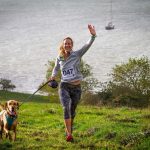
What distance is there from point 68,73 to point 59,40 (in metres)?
141

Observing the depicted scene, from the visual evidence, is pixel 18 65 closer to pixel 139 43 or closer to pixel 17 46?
pixel 17 46

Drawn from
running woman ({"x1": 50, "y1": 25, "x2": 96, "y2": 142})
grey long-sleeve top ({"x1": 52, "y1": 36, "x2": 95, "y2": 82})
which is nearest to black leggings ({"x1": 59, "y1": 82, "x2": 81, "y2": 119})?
Answer: running woman ({"x1": 50, "y1": 25, "x2": 96, "y2": 142})

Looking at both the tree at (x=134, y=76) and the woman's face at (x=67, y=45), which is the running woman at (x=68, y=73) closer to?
the woman's face at (x=67, y=45)

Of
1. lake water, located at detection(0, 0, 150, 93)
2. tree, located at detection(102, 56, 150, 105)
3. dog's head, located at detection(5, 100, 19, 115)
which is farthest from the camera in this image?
lake water, located at detection(0, 0, 150, 93)

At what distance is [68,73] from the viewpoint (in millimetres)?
10102

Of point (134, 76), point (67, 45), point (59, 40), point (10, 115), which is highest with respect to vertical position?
point (59, 40)

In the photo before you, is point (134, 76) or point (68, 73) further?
point (134, 76)

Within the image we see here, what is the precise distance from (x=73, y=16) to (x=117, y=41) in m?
49.0

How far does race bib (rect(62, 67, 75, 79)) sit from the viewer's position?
1006 cm

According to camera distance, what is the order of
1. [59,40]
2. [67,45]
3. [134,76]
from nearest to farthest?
1. [67,45]
2. [134,76]
3. [59,40]

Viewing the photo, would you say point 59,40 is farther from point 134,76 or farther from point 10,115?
point 10,115

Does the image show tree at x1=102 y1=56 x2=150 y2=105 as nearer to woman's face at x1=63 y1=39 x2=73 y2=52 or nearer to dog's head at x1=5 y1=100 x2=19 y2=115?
woman's face at x1=63 y1=39 x2=73 y2=52

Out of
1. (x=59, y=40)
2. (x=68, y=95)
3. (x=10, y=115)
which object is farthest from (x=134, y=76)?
(x=59, y=40)

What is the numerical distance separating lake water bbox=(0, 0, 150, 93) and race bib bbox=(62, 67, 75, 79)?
3405 inches
